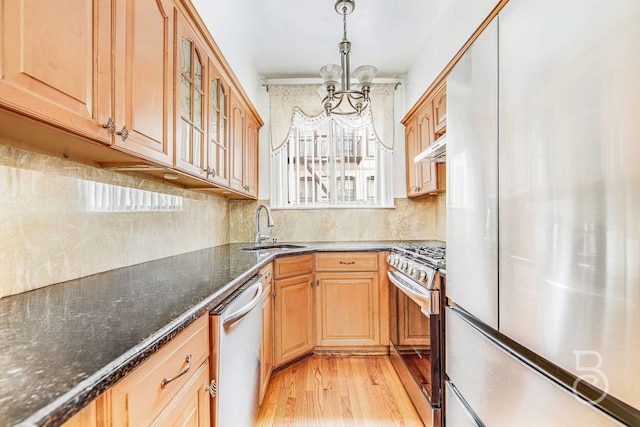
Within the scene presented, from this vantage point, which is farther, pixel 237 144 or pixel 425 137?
pixel 425 137

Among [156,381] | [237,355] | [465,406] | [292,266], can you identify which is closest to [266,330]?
[292,266]

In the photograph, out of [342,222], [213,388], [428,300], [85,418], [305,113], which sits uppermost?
[305,113]

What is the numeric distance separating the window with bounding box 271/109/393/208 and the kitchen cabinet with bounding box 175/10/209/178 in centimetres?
154

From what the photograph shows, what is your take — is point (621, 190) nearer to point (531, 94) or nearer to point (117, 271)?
point (531, 94)

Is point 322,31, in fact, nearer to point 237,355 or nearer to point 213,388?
point 237,355

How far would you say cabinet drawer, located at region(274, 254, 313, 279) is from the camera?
219cm

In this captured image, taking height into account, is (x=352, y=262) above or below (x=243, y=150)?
below

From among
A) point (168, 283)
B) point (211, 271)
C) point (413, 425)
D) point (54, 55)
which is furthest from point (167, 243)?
point (413, 425)

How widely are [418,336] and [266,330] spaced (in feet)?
3.01

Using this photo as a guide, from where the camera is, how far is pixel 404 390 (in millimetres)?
2008

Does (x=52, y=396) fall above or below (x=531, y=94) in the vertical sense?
below

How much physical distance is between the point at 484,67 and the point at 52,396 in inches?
53.0

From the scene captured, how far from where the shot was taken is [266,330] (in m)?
1.90

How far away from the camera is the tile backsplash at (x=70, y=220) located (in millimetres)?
965
